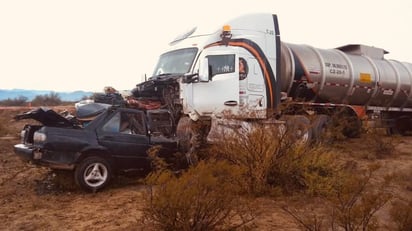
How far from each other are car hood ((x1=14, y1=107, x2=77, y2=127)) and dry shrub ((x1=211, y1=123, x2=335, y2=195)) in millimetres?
2902

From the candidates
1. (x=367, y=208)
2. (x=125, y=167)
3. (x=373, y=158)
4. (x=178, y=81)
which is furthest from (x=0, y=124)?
(x=367, y=208)

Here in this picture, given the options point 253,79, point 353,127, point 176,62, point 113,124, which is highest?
point 176,62

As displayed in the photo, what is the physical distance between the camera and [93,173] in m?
6.88

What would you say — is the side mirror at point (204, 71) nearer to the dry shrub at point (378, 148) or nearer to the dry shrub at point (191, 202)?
the dry shrub at point (378, 148)

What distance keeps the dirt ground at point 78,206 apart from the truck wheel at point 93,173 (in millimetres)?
150

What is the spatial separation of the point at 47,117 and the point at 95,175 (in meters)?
1.42

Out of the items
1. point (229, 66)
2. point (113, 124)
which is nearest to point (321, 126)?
point (229, 66)

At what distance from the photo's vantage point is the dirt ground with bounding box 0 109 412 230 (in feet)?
16.6

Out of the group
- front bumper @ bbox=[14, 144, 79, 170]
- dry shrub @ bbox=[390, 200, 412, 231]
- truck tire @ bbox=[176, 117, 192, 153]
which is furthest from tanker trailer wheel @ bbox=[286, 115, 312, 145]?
front bumper @ bbox=[14, 144, 79, 170]

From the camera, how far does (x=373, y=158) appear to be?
10.6 m

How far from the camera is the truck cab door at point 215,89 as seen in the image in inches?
371

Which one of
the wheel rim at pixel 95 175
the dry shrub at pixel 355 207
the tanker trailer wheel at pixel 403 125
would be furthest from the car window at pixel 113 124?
the tanker trailer wheel at pixel 403 125

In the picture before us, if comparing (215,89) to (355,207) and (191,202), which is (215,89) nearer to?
(191,202)

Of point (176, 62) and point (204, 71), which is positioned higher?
point (176, 62)
